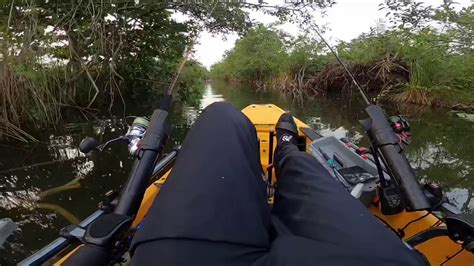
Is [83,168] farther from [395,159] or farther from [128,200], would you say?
[395,159]

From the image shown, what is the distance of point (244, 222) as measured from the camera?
0.93 meters

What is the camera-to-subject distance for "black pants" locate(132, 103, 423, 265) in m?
0.83

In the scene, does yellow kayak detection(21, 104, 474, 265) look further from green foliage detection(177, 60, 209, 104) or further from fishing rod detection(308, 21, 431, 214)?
green foliage detection(177, 60, 209, 104)

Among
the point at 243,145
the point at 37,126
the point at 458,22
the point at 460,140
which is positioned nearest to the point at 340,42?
the point at 458,22

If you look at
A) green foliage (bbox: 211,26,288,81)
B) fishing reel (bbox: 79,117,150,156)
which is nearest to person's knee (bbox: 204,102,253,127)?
fishing reel (bbox: 79,117,150,156)

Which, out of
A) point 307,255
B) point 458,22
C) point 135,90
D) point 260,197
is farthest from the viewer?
point 135,90

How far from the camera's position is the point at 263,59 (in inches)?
807

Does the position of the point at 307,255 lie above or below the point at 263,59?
below

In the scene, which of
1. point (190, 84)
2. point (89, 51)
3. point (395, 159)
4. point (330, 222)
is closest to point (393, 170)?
point (395, 159)

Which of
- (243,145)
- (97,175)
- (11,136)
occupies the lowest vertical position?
(97,175)

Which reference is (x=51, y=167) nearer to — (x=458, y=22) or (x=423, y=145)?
(x=423, y=145)

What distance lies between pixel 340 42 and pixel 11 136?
36.9 feet

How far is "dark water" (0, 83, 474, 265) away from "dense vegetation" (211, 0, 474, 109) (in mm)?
1610

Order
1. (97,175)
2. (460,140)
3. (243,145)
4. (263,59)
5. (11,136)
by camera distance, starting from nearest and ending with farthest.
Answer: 1. (243,145)
2. (97,175)
3. (11,136)
4. (460,140)
5. (263,59)
